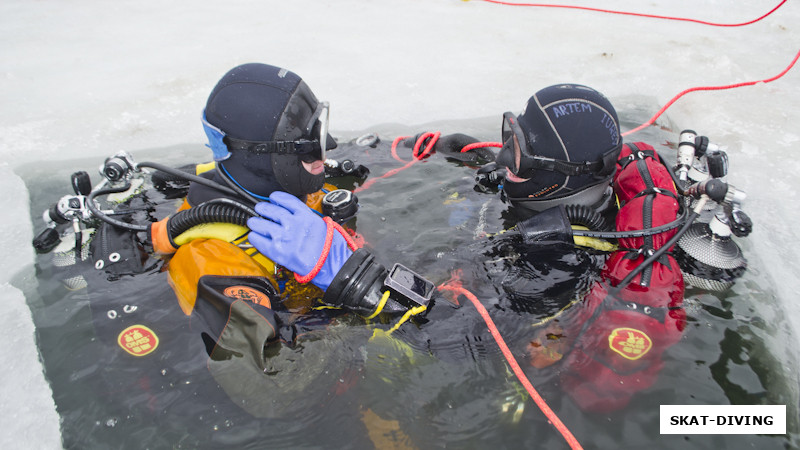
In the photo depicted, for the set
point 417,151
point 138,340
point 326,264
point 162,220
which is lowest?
point 138,340

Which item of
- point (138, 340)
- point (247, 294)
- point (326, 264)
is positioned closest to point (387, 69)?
point (326, 264)

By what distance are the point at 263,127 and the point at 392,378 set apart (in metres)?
1.45

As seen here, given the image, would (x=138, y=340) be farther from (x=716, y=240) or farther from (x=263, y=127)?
(x=716, y=240)

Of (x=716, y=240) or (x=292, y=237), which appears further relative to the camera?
(x=716, y=240)

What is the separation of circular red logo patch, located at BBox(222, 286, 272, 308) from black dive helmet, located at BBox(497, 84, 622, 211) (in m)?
1.75

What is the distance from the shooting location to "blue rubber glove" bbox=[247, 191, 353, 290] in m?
2.18

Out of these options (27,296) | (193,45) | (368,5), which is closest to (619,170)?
(27,296)

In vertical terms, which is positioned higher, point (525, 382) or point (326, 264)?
point (326, 264)

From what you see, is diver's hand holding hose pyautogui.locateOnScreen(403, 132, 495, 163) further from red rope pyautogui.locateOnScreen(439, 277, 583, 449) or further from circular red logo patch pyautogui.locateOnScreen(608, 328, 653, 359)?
circular red logo patch pyautogui.locateOnScreen(608, 328, 653, 359)

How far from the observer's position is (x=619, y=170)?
3.23 metres

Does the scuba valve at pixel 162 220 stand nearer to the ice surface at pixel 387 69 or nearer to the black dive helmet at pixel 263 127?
the black dive helmet at pixel 263 127

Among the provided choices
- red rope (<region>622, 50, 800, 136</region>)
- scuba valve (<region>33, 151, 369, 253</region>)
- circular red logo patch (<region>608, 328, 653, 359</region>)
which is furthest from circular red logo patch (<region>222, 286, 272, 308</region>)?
red rope (<region>622, 50, 800, 136</region>)

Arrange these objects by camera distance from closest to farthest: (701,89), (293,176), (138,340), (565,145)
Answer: (138,340)
(293,176)
(565,145)
(701,89)

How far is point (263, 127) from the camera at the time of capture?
223 centimetres
